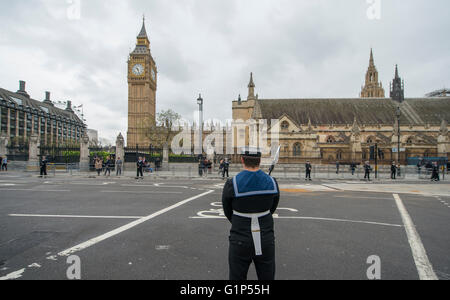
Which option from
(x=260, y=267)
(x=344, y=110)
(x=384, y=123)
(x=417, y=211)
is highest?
(x=344, y=110)

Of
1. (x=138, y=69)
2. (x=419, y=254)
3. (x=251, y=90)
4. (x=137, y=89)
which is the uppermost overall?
(x=138, y=69)

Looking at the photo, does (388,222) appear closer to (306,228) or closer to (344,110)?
(306,228)

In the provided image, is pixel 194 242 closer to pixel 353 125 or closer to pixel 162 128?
pixel 353 125

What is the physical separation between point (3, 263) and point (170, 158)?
27.3 metres

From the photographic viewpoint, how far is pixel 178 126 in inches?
2025

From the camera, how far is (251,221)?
2.17 m

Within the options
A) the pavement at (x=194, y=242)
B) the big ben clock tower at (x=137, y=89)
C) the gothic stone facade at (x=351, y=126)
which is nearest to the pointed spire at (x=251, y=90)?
the gothic stone facade at (x=351, y=126)

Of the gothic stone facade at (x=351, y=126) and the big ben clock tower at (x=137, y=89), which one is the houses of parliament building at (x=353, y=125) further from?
the big ben clock tower at (x=137, y=89)

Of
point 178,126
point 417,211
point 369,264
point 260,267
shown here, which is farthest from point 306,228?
point 178,126

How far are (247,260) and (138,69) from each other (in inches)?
3337

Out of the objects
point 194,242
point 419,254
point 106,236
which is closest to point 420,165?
point 419,254

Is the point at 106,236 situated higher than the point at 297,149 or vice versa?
the point at 297,149

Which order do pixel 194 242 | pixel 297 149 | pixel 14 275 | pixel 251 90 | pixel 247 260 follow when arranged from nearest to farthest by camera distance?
pixel 247 260
pixel 14 275
pixel 194 242
pixel 297 149
pixel 251 90

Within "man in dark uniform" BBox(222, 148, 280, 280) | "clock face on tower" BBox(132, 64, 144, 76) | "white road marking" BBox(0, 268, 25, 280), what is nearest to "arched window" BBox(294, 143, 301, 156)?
"man in dark uniform" BBox(222, 148, 280, 280)
